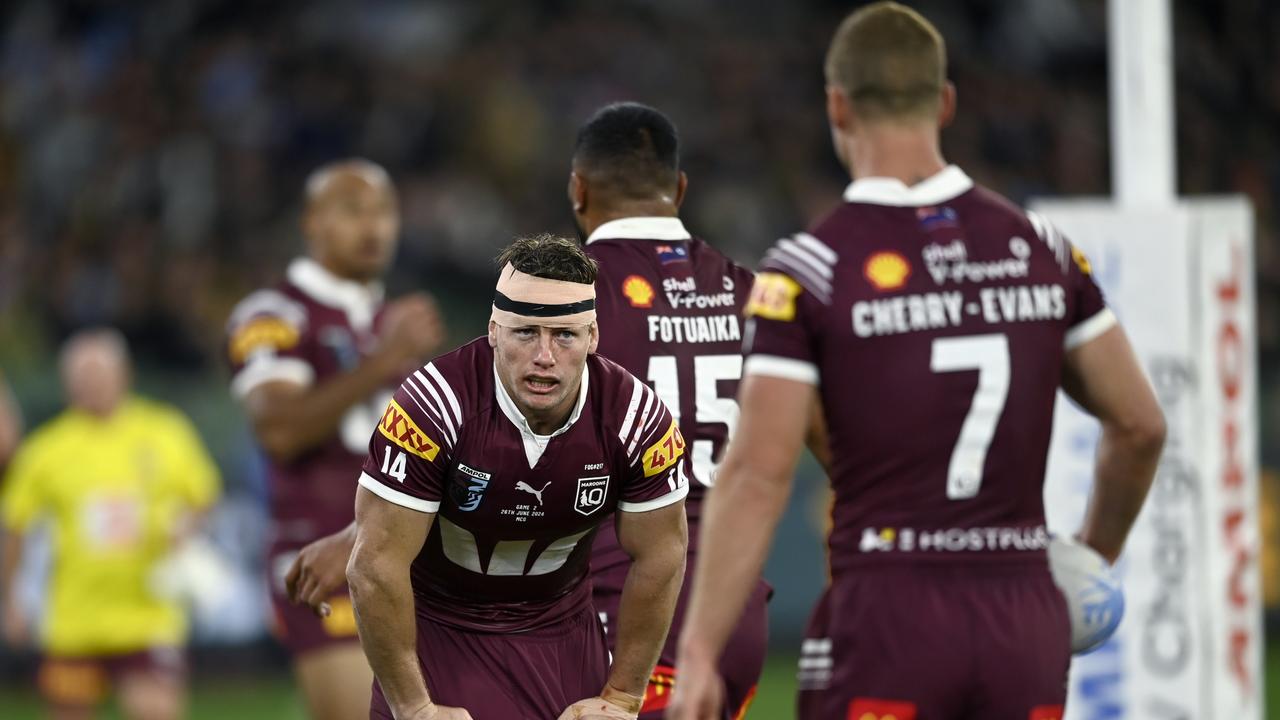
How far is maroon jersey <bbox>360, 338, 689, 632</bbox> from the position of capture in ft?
15.9

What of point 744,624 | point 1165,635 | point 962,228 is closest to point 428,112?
point 1165,635

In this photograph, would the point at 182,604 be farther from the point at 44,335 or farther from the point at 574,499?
the point at 574,499

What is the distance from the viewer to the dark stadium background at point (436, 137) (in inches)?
604

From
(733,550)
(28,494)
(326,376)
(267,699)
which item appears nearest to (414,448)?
(733,550)

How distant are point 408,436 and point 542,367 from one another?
40cm

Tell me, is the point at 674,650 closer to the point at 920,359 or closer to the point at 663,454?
A: the point at 663,454

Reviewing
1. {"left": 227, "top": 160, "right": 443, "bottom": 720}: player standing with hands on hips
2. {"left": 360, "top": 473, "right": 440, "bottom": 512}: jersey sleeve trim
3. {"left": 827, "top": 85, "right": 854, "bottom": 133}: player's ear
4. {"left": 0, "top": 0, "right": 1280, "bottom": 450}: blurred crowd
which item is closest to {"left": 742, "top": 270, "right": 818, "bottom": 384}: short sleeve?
{"left": 827, "top": 85, "right": 854, "bottom": 133}: player's ear

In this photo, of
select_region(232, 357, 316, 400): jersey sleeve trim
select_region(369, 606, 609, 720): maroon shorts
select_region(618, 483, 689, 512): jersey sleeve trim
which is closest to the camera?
select_region(618, 483, 689, 512): jersey sleeve trim

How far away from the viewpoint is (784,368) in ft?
13.6

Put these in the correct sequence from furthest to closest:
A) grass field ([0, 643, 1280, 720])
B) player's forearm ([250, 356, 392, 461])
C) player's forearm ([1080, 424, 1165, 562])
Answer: grass field ([0, 643, 1280, 720]) → player's forearm ([250, 356, 392, 461]) → player's forearm ([1080, 424, 1165, 562])

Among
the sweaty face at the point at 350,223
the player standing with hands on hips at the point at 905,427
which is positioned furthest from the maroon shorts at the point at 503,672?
the sweaty face at the point at 350,223

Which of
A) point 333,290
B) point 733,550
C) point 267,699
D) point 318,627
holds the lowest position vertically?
point 267,699

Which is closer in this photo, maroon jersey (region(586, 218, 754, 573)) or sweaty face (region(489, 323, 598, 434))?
sweaty face (region(489, 323, 598, 434))

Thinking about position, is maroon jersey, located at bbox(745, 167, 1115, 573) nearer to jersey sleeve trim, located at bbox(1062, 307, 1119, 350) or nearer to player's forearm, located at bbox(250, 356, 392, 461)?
jersey sleeve trim, located at bbox(1062, 307, 1119, 350)
